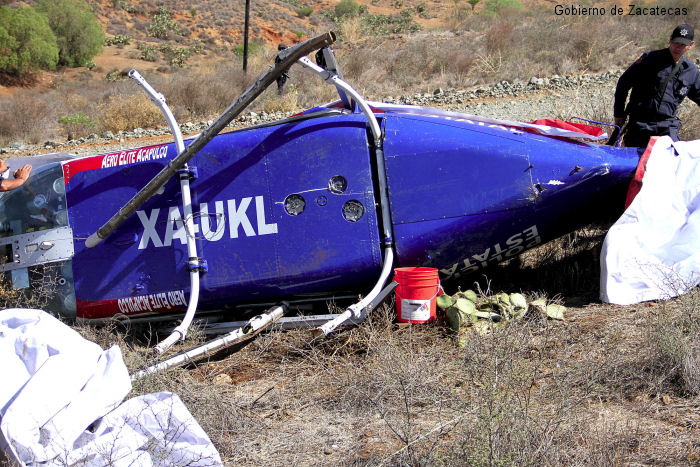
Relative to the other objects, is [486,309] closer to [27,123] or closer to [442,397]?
[442,397]

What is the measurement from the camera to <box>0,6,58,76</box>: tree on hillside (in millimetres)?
28469

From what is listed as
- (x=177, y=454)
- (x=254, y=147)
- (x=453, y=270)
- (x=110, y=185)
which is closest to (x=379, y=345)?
(x=453, y=270)

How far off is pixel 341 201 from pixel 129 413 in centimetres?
235

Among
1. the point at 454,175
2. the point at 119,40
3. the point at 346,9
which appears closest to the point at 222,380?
the point at 454,175

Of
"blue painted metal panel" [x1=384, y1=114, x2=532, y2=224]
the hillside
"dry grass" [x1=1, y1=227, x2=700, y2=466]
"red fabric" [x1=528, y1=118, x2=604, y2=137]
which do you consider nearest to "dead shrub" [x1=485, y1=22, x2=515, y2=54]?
the hillside

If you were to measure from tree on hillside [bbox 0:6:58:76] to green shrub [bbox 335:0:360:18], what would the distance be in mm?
19847

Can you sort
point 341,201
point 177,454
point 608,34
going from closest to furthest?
point 177,454
point 341,201
point 608,34

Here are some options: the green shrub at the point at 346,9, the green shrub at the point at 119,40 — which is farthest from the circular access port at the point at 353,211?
the green shrub at the point at 346,9

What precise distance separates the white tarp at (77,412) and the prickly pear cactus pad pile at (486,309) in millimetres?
2171

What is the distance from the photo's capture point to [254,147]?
219 inches

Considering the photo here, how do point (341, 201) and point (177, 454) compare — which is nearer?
point (177, 454)

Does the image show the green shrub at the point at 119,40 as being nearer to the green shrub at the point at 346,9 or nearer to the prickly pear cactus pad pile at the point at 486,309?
the green shrub at the point at 346,9

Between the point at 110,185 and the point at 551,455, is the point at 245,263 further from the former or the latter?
the point at 551,455

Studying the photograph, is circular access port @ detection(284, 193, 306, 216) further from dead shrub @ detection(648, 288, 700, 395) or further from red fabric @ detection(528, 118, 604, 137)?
dead shrub @ detection(648, 288, 700, 395)
